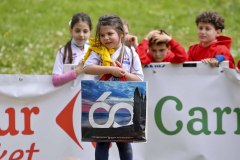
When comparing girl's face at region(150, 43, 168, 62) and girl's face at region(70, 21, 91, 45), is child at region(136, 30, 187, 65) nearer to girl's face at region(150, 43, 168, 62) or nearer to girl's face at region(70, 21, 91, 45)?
girl's face at region(150, 43, 168, 62)

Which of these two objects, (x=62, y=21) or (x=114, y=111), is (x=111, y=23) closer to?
(x=114, y=111)

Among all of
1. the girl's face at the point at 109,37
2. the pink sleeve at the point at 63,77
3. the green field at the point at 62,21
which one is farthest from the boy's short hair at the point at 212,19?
the green field at the point at 62,21

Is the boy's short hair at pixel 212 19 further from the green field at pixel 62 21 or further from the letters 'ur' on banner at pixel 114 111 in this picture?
the green field at pixel 62 21

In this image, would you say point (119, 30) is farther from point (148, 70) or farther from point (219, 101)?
point (219, 101)

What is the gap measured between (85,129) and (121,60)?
28.9 inches

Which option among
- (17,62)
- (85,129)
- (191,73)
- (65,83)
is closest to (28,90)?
(65,83)

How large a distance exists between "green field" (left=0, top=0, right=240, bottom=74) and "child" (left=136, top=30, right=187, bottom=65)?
206 inches

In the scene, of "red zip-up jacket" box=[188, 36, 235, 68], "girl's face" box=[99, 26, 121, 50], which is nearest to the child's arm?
"girl's face" box=[99, 26, 121, 50]

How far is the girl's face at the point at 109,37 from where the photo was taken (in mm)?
6438

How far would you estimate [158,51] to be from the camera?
7410mm

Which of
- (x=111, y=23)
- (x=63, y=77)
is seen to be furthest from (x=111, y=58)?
(x=63, y=77)

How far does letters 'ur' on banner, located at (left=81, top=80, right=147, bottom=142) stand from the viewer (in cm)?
632

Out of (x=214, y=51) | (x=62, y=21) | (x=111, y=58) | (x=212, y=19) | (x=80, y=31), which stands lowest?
(x=111, y=58)

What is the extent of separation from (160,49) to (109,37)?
1111 millimetres
